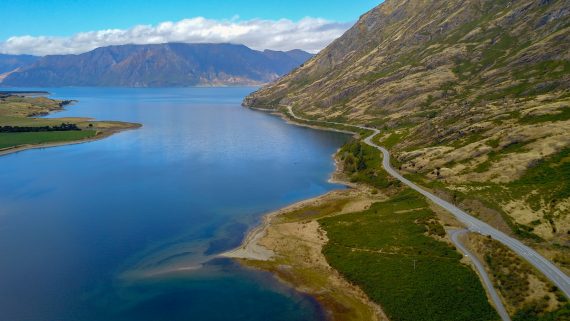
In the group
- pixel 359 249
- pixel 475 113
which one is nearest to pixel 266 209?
pixel 359 249

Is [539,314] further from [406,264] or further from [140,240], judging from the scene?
[140,240]

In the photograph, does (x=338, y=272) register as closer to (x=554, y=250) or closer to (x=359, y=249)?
A: (x=359, y=249)

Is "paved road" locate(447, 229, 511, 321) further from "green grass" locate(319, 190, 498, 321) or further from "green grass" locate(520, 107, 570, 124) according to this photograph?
"green grass" locate(520, 107, 570, 124)

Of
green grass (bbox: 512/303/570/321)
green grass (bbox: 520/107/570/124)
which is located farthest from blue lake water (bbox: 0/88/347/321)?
green grass (bbox: 520/107/570/124)

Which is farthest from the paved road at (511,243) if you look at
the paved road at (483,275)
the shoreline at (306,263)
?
the shoreline at (306,263)

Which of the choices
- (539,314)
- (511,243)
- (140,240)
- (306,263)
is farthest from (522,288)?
(140,240)

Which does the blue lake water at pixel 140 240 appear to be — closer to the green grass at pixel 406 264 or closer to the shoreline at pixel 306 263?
the shoreline at pixel 306 263
